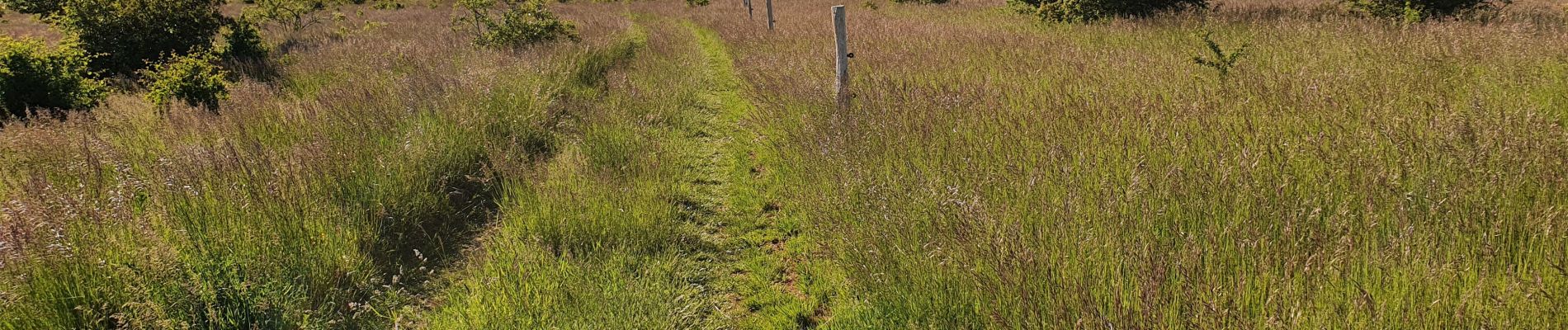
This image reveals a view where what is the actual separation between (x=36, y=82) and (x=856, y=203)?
7.87 metres

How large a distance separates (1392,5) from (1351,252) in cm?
1038

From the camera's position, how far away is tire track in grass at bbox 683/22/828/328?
3078mm

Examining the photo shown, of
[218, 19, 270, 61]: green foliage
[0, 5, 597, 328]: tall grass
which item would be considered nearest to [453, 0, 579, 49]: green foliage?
[218, 19, 270, 61]: green foliage

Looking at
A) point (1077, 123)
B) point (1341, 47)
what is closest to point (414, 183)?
point (1077, 123)

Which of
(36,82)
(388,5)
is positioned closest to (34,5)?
(36,82)

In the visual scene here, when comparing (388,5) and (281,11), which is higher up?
(388,5)

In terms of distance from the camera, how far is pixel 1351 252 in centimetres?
217

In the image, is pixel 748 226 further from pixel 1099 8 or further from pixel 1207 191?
pixel 1099 8

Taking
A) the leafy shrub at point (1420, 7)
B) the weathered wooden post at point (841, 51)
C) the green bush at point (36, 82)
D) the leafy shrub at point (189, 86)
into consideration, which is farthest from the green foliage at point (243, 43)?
the leafy shrub at point (1420, 7)

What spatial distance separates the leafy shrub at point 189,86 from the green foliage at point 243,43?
4.29 metres

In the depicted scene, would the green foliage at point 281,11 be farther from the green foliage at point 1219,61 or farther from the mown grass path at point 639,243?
the green foliage at point 1219,61

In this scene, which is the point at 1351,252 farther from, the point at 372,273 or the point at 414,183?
the point at 414,183

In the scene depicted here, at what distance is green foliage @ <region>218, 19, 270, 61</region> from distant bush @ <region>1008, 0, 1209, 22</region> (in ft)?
43.5

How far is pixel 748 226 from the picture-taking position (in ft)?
13.6
